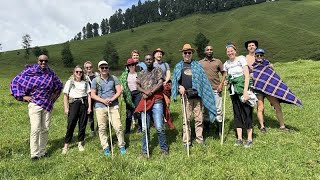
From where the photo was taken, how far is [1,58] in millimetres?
140625

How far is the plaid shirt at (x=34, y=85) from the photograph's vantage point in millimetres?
10984

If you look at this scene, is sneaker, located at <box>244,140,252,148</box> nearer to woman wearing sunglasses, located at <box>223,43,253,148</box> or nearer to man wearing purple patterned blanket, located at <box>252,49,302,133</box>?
woman wearing sunglasses, located at <box>223,43,253,148</box>

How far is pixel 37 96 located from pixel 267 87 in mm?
7959

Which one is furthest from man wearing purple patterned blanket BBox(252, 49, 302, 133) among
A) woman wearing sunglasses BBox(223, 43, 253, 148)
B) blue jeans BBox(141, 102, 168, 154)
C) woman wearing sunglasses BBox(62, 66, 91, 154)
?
woman wearing sunglasses BBox(62, 66, 91, 154)

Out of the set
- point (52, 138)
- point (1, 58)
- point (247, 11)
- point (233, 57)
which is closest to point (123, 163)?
point (233, 57)

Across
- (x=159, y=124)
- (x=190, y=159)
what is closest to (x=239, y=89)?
(x=159, y=124)

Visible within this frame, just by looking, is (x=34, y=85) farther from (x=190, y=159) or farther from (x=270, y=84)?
(x=270, y=84)

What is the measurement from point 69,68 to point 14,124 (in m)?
106

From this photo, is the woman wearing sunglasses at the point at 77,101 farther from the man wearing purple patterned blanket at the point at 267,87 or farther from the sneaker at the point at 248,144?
the man wearing purple patterned blanket at the point at 267,87

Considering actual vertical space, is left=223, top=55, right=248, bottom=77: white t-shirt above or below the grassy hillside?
below

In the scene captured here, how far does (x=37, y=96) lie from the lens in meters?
→ 11.0

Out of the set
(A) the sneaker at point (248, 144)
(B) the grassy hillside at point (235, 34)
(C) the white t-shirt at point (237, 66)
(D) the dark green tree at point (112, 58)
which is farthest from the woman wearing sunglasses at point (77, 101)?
(D) the dark green tree at point (112, 58)

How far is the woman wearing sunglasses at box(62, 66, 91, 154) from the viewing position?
38.9 ft

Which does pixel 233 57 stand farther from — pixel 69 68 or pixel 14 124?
pixel 69 68
